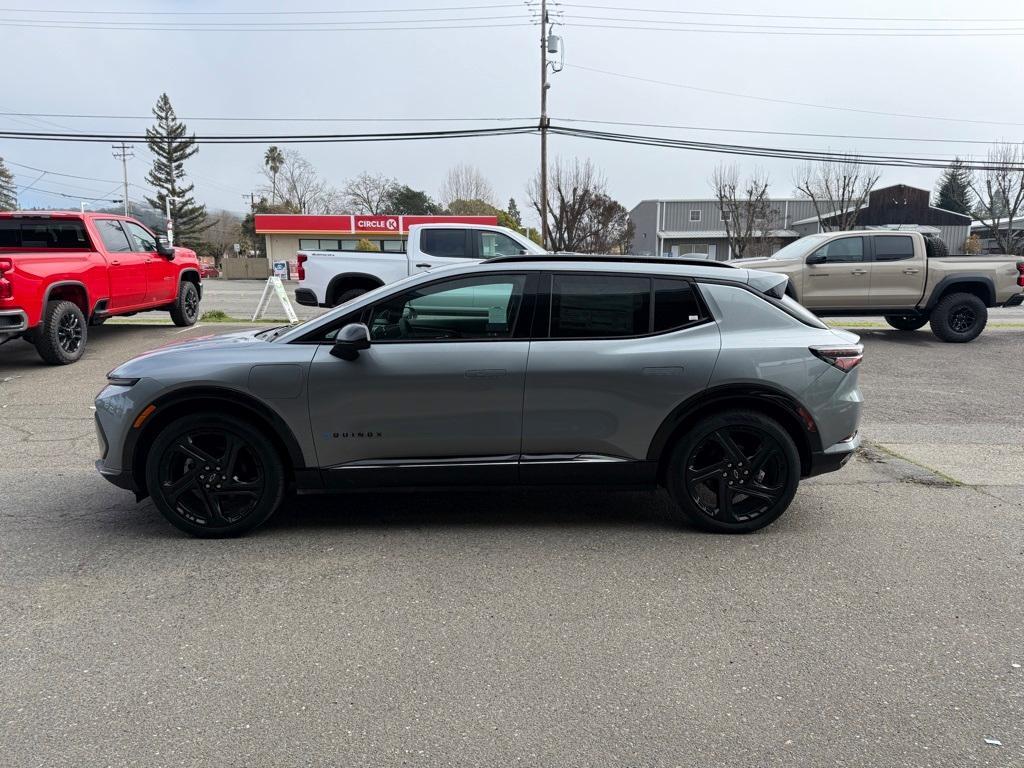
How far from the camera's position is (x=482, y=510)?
4.66m

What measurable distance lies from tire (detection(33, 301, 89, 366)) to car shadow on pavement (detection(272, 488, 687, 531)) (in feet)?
20.4

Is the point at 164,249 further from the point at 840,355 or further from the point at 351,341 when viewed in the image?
the point at 840,355

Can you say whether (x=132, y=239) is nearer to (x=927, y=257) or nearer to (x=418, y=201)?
(x=927, y=257)

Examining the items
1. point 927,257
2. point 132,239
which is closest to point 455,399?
point 132,239

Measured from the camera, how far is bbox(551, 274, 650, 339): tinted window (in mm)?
4219

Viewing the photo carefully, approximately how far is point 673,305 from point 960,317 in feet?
33.7

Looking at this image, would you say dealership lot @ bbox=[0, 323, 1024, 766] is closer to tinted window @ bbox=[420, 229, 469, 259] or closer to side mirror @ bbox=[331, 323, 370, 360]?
side mirror @ bbox=[331, 323, 370, 360]

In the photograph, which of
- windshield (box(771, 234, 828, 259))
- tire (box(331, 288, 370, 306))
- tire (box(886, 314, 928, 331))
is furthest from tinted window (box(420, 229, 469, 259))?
tire (box(886, 314, 928, 331))

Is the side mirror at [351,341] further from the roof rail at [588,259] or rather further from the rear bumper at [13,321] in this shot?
the rear bumper at [13,321]

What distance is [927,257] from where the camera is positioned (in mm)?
11953

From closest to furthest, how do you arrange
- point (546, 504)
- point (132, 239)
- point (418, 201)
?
1. point (546, 504)
2. point (132, 239)
3. point (418, 201)

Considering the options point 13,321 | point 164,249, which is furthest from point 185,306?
Result: point 13,321

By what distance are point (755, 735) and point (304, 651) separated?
1.84 m

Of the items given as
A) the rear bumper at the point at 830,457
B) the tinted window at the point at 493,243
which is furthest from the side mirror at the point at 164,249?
the rear bumper at the point at 830,457
